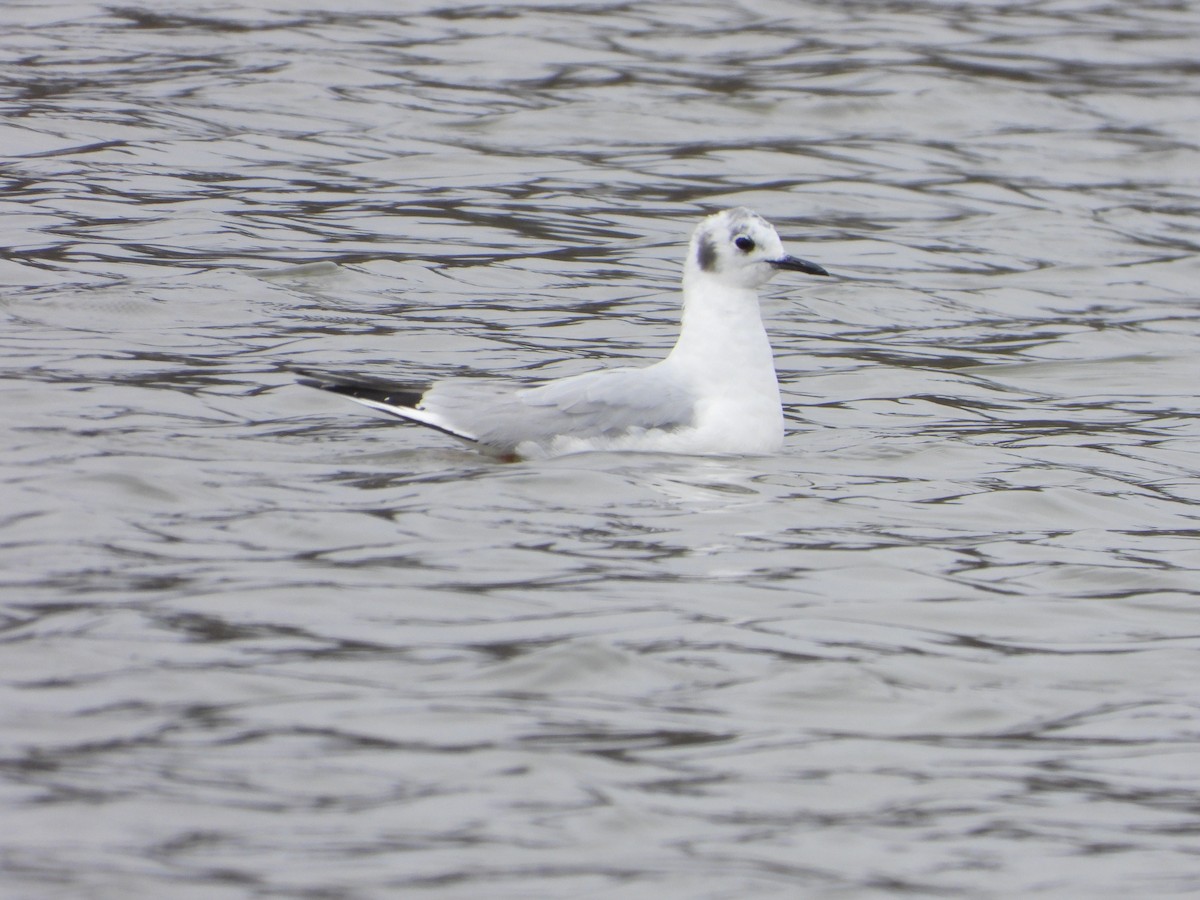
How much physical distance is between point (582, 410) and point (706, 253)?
106 centimetres

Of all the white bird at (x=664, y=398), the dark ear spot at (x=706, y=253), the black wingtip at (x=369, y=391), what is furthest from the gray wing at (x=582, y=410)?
the dark ear spot at (x=706, y=253)

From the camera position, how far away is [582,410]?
7973 millimetres

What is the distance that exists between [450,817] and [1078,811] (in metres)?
1.55

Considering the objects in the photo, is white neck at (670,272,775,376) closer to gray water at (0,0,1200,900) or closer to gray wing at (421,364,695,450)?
gray wing at (421,364,695,450)

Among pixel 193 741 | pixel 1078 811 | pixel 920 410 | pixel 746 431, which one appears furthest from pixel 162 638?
pixel 920 410

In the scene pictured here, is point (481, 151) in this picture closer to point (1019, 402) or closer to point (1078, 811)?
point (1019, 402)

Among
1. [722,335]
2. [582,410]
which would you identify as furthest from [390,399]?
[722,335]

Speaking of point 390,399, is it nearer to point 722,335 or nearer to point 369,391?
point 369,391

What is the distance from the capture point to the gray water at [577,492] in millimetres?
4711

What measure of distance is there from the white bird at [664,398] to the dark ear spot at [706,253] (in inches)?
1.7

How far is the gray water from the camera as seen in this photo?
4.71 metres

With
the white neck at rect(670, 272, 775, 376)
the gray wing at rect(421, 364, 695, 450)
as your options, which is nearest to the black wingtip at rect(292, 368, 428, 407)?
the gray wing at rect(421, 364, 695, 450)

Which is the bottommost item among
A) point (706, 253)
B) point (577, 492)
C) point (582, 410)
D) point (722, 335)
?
point (577, 492)

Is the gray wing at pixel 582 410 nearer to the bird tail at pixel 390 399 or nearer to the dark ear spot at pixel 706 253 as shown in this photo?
the bird tail at pixel 390 399
